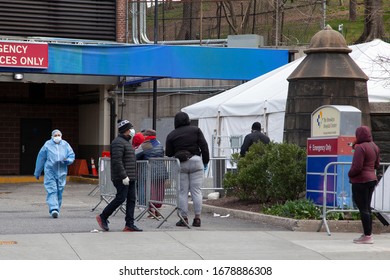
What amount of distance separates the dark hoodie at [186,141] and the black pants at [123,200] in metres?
1.19

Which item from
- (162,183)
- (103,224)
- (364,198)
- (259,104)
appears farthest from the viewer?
(259,104)

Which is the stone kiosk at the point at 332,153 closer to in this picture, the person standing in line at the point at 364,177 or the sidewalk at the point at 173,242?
the sidewalk at the point at 173,242

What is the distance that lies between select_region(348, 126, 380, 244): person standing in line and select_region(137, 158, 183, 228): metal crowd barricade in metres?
3.07

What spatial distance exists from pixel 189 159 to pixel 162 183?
0.81 m

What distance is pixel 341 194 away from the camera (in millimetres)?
14273

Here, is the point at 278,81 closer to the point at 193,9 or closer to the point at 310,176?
the point at 310,176

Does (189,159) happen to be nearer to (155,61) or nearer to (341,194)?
→ (341,194)

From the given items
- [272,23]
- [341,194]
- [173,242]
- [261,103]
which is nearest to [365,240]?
[341,194]

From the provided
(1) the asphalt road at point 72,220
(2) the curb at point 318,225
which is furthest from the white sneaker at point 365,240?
(1) the asphalt road at point 72,220

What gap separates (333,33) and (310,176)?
360 centimetres

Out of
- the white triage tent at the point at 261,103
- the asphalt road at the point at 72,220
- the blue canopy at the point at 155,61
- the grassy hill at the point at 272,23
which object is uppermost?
the grassy hill at the point at 272,23

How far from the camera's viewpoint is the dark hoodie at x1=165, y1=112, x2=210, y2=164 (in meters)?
14.4

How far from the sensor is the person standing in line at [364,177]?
1271 centimetres

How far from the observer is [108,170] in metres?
16.8
